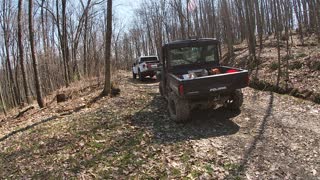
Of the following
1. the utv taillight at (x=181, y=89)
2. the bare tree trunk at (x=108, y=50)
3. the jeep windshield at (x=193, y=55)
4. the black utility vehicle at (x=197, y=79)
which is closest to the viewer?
the utv taillight at (x=181, y=89)

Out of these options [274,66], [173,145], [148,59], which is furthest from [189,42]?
[148,59]

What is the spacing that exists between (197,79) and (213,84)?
494mm

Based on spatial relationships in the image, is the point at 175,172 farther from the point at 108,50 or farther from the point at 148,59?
the point at 148,59

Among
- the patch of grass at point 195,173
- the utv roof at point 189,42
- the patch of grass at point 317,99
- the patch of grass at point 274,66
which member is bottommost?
the patch of grass at point 195,173

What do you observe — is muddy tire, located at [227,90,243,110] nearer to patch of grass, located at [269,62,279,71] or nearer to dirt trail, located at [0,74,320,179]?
dirt trail, located at [0,74,320,179]

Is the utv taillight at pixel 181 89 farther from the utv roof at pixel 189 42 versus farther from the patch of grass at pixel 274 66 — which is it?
the patch of grass at pixel 274 66

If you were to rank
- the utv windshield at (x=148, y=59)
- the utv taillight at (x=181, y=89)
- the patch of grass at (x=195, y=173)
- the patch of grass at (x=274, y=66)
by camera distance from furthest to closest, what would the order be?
the utv windshield at (x=148, y=59), the patch of grass at (x=274, y=66), the utv taillight at (x=181, y=89), the patch of grass at (x=195, y=173)

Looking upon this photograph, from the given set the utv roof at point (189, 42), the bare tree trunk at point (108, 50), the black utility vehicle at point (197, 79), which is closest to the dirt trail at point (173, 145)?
the black utility vehicle at point (197, 79)

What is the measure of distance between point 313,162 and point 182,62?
5037 millimetres

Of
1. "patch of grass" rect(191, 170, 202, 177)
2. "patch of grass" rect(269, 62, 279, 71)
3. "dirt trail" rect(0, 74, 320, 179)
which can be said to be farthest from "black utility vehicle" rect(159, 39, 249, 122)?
"patch of grass" rect(269, 62, 279, 71)

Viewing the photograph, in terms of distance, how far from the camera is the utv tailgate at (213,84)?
7.73 metres

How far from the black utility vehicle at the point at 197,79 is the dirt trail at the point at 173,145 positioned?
55 cm

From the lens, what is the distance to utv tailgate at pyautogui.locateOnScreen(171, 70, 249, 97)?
7.73 metres

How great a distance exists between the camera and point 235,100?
904 centimetres
